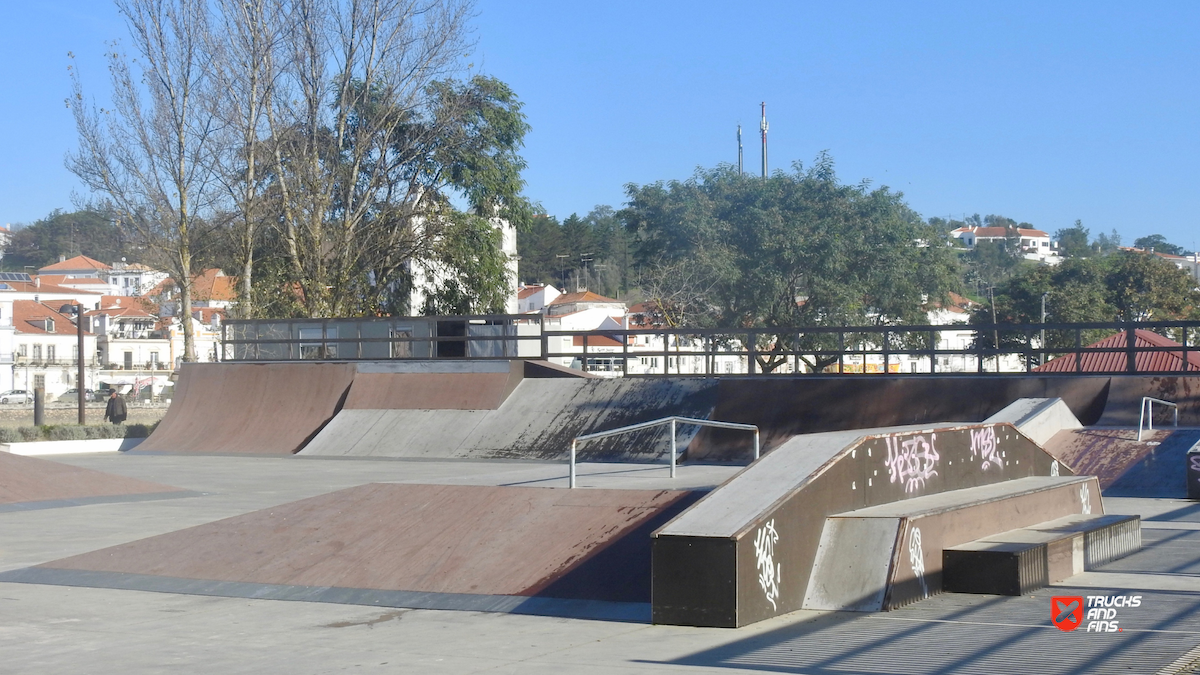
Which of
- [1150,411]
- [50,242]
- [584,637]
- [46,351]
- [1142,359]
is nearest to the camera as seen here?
[584,637]

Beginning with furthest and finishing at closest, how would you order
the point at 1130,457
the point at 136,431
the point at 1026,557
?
the point at 136,431 → the point at 1130,457 → the point at 1026,557

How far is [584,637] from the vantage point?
7062 mm

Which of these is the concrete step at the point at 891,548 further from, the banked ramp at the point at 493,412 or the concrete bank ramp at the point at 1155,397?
the banked ramp at the point at 493,412

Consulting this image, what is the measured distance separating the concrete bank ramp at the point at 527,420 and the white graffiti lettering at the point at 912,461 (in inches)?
390

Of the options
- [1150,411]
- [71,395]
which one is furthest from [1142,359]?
[71,395]

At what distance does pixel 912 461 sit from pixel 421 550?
4.02m

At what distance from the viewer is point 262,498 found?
15.0 metres

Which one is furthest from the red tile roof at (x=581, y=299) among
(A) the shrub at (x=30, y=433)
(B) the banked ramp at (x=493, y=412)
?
(B) the banked ramp at (x=493, y=412)

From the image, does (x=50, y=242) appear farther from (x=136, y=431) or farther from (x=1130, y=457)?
(x=1130, y=457)

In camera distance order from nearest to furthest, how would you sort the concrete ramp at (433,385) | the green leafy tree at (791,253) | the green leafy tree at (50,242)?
the concrete ramp at (433,385) → the green leafy tree at (791,253) → the green leafy tree at (50,242)

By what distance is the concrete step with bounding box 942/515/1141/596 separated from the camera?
796cm

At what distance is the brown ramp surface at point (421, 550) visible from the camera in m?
8.31

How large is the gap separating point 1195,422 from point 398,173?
2559 centimetres

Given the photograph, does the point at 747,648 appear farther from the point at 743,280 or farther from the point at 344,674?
the point at 743,280
